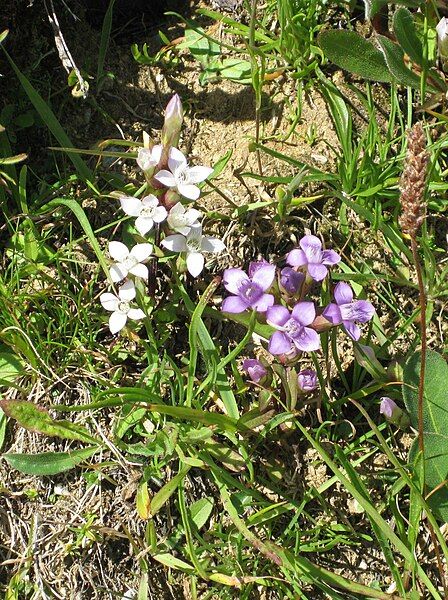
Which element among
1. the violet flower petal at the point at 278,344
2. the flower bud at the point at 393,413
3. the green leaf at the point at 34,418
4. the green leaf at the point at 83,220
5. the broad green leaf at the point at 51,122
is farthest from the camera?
the broad green leaf at the point at 51,122

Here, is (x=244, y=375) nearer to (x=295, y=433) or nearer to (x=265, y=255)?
(x=295, y=433)

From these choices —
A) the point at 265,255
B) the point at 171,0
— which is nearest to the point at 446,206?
the point at 265,255

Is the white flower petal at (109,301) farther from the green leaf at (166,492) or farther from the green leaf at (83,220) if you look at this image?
the green leaf at (166,492)

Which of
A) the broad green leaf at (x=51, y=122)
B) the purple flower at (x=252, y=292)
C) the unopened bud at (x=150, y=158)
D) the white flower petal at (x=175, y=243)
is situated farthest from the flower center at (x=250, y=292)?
the broad green leaf at (x=51, y=122)

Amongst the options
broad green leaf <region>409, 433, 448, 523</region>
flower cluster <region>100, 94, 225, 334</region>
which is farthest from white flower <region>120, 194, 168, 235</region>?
broad green leaf <region>409, 433, 448, 523</region>

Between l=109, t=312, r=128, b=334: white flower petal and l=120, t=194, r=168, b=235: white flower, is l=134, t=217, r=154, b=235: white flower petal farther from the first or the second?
l=109, t=312, r=128, b=334: white flower petal

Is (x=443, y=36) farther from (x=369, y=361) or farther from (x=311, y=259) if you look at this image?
(x=369, y=361)
